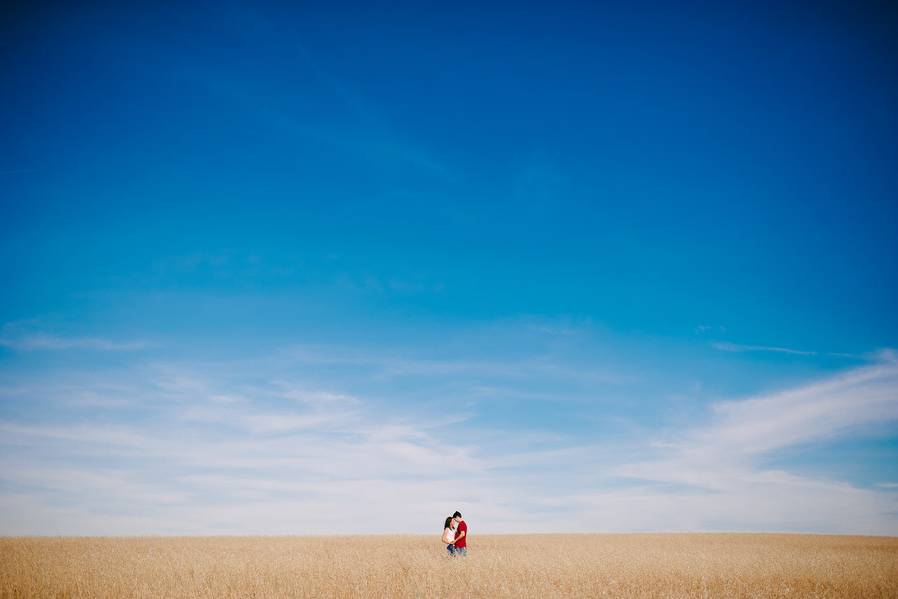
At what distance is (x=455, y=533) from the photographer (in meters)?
21.4

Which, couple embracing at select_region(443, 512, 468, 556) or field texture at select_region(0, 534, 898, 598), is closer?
field texture at select_region(0, 534, 898, 598)

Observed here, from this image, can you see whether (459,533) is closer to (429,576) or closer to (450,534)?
(450,534)

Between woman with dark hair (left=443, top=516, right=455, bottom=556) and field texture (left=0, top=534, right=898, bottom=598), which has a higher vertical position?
woman with dark hair (left=443, top=516, right=455, bottom=556)

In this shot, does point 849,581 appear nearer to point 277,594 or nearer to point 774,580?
point 774,580

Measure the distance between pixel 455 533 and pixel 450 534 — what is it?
0.89 feet

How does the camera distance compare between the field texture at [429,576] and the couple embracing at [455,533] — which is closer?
the field texture at [429,576]

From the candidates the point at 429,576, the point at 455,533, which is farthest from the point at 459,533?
the point at 429,576

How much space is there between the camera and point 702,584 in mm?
15969

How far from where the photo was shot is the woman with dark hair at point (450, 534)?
834 inches

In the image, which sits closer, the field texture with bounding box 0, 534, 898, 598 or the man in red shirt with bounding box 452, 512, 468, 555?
the field texture with bounding box 0, 534, 898, 598

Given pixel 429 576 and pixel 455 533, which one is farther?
pixel 455 533

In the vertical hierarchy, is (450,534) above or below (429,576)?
above

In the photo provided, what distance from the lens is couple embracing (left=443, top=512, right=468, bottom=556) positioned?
21.3 m

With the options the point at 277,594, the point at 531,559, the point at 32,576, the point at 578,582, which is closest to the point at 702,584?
the point at 578,582
